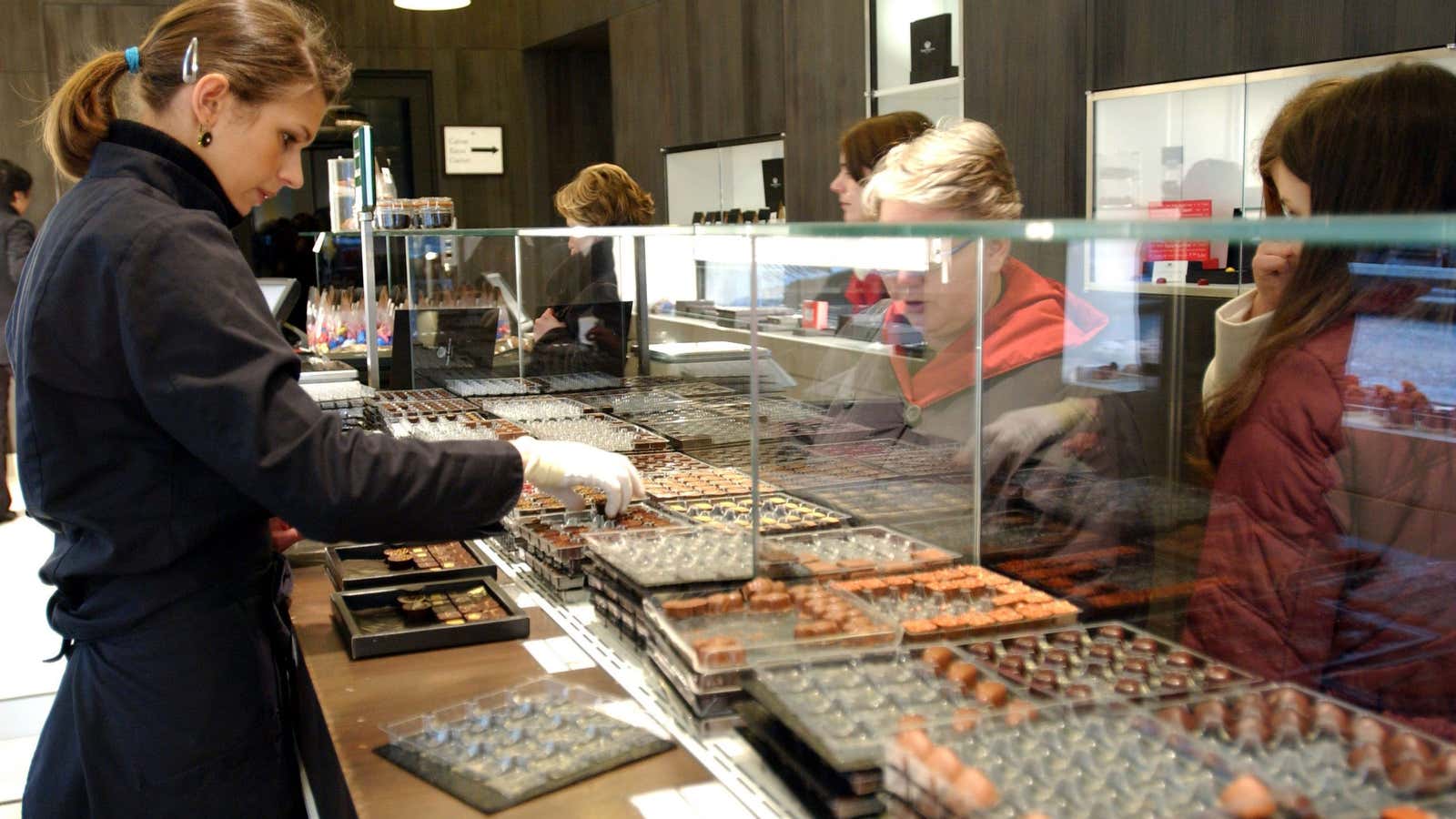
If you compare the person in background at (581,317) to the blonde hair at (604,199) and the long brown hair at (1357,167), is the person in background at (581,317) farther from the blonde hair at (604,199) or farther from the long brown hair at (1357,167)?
the long brown hair at (1357,167)

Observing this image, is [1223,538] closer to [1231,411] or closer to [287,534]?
[1231,411]

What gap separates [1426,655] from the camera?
4.53ft

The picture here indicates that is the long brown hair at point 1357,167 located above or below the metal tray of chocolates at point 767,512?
above

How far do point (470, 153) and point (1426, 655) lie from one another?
9.83 metres

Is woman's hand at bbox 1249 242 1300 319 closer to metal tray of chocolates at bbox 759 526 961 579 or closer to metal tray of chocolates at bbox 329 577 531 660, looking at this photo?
metal tray of chocolates at bbox 759 526 961 579

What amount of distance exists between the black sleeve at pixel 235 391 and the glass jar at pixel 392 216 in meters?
2.60

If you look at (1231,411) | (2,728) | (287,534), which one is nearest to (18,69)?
(2,728)

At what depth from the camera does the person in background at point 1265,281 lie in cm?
158

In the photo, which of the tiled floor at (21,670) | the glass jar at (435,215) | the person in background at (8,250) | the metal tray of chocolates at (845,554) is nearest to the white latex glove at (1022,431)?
the metal tray of chocolates at (845,554)

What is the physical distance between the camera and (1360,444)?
1.41 meters

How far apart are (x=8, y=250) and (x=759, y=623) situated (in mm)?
6684

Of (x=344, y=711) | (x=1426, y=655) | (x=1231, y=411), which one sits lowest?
(x=344, y=711)

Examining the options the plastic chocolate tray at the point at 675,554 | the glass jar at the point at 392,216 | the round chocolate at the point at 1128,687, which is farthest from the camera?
the glass jar at the point at 392,216

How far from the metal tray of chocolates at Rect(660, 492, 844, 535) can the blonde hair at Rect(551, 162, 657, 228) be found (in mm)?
2517
